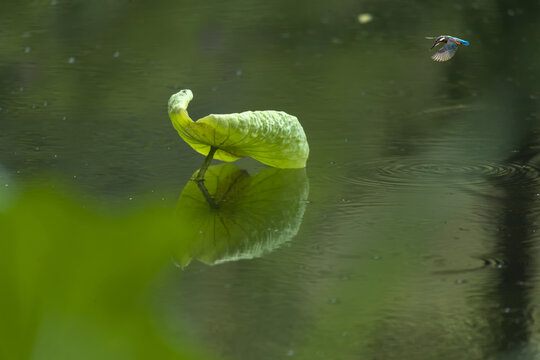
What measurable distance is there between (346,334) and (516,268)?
371 mm

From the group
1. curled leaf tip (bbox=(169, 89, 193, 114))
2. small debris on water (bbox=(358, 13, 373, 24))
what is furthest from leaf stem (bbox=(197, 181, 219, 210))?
small debris on water (bbox=(358, 13, 373, 24))

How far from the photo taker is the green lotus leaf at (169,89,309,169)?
1676 millimetres

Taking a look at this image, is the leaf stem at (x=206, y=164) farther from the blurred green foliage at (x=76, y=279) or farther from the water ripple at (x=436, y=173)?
the blurred green foliage at (x=76, y=279)

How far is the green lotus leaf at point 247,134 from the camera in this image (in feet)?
5.50

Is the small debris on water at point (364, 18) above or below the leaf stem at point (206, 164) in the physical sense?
below

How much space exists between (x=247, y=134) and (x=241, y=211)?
0.21 metres

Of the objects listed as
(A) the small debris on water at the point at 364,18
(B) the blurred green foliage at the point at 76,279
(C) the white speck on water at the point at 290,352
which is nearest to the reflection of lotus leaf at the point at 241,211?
(C) the white speck on water at the point at 290,352

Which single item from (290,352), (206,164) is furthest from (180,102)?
(290,352)

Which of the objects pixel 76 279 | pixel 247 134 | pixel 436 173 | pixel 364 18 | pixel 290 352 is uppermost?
pixel 76 279

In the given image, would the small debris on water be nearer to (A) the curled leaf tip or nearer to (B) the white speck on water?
(A) the curled leaf tip

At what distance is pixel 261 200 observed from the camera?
1635 millimetres

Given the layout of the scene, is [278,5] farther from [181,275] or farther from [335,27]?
[181,275]

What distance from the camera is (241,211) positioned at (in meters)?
1.56

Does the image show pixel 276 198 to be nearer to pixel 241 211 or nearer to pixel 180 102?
pixel 241 211
